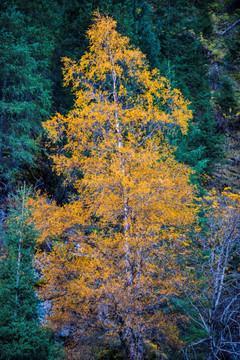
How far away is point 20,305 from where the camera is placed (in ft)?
15.5

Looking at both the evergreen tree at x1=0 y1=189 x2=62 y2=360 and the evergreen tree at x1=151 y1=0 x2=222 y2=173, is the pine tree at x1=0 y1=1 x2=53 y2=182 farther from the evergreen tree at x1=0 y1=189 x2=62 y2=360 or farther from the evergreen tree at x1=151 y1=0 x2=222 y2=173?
the evergreen tree at x1=151 y1=0 x2=222 y2=173

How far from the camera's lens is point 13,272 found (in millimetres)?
4844

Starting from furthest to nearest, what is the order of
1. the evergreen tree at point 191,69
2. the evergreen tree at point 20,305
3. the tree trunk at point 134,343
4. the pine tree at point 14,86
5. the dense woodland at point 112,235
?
the evergreen tree at point 191,69, the pine tree at point 14,86, the tree trunk at point 134,343, the dense woodland at point 112,235, the evergreen tree at point 20,305

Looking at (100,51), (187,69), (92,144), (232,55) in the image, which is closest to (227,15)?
(232,55)

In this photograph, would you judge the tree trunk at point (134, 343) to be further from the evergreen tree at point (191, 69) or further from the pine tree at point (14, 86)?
the evergreen tree at point (191, 69)

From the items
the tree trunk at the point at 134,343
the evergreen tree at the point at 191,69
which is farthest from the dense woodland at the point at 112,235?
the evergreen tree at the point at 191,69

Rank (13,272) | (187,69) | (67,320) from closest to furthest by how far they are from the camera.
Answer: (13,272) < (67,320) < (187,69)

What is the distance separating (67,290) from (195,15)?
31029mm

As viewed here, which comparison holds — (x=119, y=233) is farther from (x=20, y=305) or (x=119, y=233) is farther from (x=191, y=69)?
(x=191, y=69)

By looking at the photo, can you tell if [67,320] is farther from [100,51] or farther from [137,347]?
[100,51]

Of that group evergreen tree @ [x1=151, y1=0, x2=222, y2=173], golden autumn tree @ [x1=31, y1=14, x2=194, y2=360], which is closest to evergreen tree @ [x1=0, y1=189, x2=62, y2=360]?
golden autumn tree @ [x1=31, y1=14, x2=194, y2=360]

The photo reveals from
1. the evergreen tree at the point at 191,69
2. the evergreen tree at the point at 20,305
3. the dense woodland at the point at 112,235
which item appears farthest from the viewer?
the evergreen tree at the point at 191,69

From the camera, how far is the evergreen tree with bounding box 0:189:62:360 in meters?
4.18

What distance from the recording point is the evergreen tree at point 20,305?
13.7ft
